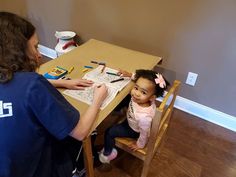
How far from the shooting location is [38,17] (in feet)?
8.91

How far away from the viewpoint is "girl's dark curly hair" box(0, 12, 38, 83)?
0.75 meters

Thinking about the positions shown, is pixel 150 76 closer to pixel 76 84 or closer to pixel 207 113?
pixel 76 84

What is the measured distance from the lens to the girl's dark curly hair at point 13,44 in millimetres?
753

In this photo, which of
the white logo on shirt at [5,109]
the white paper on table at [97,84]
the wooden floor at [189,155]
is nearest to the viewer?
the white logo on shirt at [5,109]

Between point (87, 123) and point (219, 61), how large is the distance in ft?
4.45

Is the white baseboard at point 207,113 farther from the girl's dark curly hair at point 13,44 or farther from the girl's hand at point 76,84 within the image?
the girl's dark curly hair at point 13,44

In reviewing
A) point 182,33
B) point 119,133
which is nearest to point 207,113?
point 182,33

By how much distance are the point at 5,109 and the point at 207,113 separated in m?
1.81

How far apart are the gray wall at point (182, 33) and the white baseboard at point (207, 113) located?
42 mm

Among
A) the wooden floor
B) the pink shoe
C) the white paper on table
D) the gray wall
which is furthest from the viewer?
the gray wall

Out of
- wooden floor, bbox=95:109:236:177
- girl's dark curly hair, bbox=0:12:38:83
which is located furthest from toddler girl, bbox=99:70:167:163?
girl's dark curly hair, bbox=0:12:38:83

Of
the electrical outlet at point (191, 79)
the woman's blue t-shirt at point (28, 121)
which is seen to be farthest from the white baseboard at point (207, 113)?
the woman's blue t-shirt at point (28, 121)

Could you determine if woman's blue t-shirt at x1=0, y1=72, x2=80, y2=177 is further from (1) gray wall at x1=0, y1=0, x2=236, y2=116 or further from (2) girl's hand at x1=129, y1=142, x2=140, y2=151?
(1) gray wall at x1=0, y1=0, x2=236, y2=116

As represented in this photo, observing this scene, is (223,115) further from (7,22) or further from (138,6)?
(7,22)
